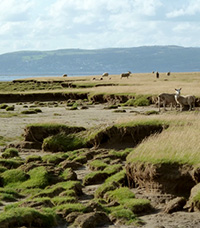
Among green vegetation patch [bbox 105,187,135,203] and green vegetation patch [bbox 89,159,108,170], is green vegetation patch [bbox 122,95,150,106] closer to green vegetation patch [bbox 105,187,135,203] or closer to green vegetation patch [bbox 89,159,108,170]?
green vegetation patch [bbox 89,159,108,170]

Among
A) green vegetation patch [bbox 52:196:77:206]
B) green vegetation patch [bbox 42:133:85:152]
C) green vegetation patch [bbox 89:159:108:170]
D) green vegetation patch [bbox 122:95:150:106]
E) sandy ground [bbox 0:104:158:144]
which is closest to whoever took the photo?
green vegetation patch [bbox 52:196:77:206]

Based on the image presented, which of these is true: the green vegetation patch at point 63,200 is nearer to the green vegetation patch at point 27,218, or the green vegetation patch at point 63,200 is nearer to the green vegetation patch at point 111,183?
the green vegetation patch at point 111,183

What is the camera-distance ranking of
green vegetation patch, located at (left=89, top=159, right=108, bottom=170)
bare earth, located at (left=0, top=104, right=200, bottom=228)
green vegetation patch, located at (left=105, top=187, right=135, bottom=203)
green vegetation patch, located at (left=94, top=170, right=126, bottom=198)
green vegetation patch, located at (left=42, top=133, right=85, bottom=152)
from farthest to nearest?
green vegetation patch, located at (left=42, top=133, right=85, bottom=152), green vegetation patch, located at (left=89, top=159, right=108, bottom=170), green vegetation patch, located at (left=94, top=170, right=126, bottom=198), green vegetation patch, located at (left=105, top=187, right=135, bottom=203), bare earth, located at (left=0, top=104, right=200, bottom=228)

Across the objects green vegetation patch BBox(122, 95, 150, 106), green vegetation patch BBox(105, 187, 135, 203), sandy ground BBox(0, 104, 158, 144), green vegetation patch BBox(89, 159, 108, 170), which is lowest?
green vegetation patch BBox(105, 187, 135, 203)

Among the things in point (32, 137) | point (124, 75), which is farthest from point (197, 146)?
point (124, 75)

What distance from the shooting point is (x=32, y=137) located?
2841 centimetres

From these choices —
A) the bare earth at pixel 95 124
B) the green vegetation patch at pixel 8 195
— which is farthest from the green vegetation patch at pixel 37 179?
the bare earth at pixel 95 124

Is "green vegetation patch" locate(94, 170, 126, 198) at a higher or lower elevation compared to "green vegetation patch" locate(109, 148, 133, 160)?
lower

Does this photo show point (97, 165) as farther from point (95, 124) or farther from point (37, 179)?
point (95, 124)

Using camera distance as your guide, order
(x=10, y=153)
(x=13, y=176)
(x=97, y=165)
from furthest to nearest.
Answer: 1. (x=10, y=153)
2. (x=97, y=165)
3. (x=13, y=176)

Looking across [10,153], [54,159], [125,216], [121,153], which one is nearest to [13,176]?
[54,159]

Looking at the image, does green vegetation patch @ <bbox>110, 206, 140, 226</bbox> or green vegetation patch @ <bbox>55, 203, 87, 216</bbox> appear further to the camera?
green vegetation patch @ <bbox>55, 203, 87, 216</bbox>

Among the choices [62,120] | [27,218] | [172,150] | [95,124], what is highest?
[172,150]

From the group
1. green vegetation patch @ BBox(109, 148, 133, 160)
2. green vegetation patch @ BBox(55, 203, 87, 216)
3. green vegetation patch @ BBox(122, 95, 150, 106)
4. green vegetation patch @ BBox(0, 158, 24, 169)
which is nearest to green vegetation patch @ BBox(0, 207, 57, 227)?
green vegetation patch @ BBox(55, 203, 87, 216)
